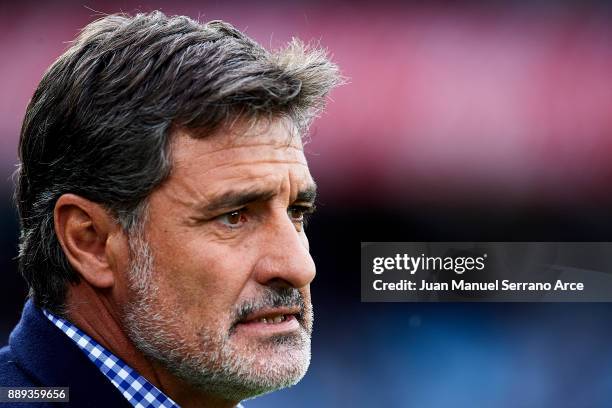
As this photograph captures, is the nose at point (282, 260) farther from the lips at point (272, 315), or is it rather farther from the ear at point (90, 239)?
the ear at point (90, 239)

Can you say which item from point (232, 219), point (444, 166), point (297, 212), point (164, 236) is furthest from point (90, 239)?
point (444, 166)

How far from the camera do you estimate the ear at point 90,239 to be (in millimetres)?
1473

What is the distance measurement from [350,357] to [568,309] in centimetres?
76

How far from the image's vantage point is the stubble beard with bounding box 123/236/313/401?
142 cm

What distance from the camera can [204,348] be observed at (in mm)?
1427

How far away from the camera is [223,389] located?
4.76 feet

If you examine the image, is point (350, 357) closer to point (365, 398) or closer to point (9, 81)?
point (365, 398)

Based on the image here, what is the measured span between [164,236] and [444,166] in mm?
1901

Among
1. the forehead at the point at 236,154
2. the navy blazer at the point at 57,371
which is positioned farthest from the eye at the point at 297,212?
the navy blazer at the point at 57,371

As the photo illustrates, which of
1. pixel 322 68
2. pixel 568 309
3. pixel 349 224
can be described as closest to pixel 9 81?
pixel 349 224

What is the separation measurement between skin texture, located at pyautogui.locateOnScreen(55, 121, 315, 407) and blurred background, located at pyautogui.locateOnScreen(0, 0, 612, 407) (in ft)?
5.43

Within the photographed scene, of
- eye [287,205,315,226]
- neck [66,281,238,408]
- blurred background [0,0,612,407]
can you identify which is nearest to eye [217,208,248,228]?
eye [287,205,315,226]

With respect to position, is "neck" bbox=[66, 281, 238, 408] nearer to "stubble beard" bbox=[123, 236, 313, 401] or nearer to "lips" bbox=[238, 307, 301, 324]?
"stubble beard" bbox=[123, 236, 313, 401]

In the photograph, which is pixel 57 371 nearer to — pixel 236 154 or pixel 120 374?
pixel 120 374
